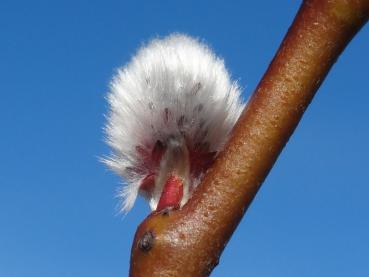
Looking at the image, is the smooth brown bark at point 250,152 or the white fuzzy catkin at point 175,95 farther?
the white fuzzy catkin at point 175,95

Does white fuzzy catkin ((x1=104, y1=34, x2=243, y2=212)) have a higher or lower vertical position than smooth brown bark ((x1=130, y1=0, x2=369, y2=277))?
higher

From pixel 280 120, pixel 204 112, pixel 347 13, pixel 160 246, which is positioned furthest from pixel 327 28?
pixel 160 246

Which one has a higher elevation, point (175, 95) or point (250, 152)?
point (175, 95)

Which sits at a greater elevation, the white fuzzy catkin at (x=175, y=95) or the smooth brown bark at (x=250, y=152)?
the white fuzzy catkin at (x=175, y=95)

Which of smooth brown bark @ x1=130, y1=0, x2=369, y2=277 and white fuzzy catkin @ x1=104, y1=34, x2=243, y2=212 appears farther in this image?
white fuzzy catkin @ x1=104, y1=34, x2=243, y2=212
